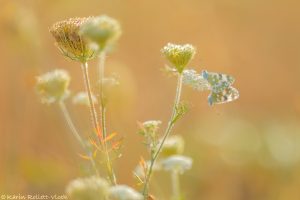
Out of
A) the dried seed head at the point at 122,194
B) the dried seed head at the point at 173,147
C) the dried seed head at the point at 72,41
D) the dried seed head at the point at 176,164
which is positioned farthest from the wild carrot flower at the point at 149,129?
the dried seed head at the point at 173,147

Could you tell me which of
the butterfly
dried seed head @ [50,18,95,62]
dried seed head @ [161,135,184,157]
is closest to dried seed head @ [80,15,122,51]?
dried seed head @ [50,18,95,62]

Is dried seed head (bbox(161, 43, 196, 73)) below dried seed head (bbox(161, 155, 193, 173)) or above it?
above

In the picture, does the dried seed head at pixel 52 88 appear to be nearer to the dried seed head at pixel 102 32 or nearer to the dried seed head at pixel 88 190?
the dried seed head at pixel 102 32

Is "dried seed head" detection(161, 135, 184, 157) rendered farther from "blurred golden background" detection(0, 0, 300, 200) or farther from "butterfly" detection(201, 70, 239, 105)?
"butterfly" detection(201, 70, 239, 105)

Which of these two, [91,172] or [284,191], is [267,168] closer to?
[284,191]

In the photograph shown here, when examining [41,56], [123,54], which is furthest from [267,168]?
[123,54]
